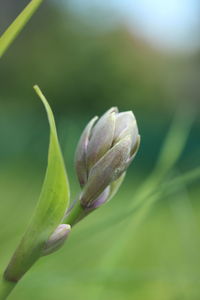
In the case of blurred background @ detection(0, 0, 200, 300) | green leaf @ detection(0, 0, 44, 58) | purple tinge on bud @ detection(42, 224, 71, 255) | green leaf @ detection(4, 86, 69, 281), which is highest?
green leaf @ detection(0, 0, 44, 58)

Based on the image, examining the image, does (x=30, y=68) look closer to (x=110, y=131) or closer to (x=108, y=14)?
(x=108, y=14)

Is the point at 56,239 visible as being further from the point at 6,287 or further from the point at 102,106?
the point at 102,106

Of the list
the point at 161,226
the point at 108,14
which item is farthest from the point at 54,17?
the point at 161,226

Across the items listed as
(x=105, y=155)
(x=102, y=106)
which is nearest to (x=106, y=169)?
(x=105, y=155)

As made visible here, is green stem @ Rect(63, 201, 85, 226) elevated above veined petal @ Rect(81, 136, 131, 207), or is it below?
below
